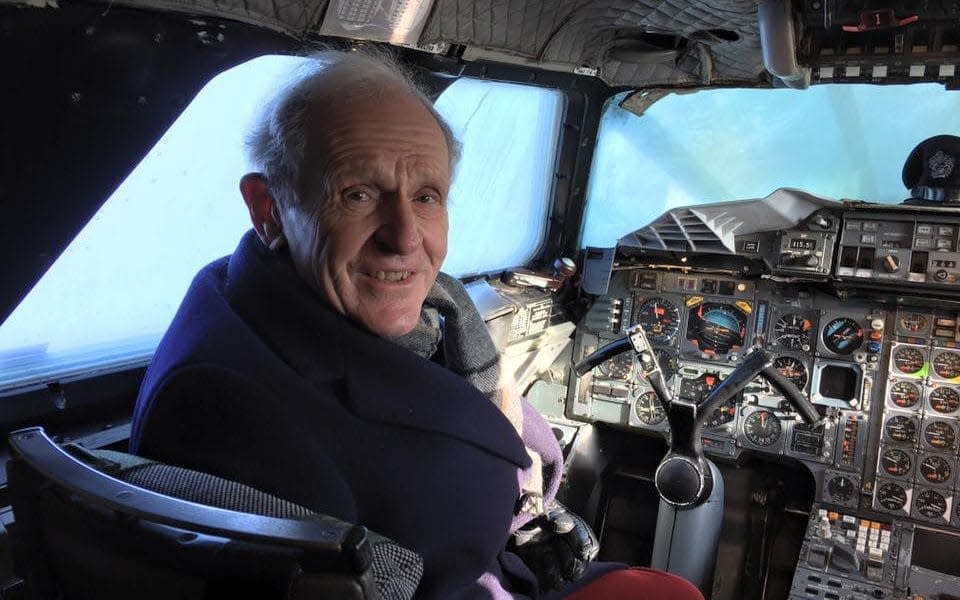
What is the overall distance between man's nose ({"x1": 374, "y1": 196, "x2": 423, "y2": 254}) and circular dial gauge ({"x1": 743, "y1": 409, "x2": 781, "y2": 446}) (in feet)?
9.74

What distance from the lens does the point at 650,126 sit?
433 cm

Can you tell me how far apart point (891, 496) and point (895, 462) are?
0.54ft

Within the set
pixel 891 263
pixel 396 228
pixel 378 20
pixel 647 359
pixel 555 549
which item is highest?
pixel 378 20

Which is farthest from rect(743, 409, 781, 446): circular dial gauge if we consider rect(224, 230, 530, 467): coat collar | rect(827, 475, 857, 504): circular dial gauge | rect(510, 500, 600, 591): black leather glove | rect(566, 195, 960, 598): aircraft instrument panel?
rect(224, 230, 530, 467): coat collar

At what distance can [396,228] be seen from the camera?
136cm

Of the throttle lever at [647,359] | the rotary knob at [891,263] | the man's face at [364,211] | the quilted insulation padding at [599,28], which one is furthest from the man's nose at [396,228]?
the rotary knob at [891,263]

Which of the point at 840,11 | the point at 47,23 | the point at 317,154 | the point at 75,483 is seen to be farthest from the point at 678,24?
the point at 75,483

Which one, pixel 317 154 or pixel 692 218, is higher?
pixel 692 218

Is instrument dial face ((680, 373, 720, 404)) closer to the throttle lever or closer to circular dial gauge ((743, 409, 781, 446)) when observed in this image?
circular dial gauge ((743, 409, 781, 446))

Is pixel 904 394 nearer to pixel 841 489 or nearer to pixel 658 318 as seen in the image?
pixel 841 489

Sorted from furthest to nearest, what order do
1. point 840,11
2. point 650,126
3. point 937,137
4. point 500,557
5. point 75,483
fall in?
1. point 650,126
2. point 937,137
3. point 840,11
4. point 500,557
5. point 75,483

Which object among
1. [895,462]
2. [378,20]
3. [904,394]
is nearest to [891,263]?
[904,394]

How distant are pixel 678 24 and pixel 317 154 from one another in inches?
79.8

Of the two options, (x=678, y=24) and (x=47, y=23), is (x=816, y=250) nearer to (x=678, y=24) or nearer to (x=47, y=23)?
(x=678, y=24)
